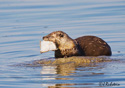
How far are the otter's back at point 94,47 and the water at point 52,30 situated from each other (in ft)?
1.27

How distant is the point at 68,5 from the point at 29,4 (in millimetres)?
2371

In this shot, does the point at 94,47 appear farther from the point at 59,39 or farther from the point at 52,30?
the point at 52,30

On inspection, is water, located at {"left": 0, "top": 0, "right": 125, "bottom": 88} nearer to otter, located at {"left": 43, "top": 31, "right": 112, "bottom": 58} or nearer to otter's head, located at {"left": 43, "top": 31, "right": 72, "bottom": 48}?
otter, located at {"left": 43, "top": 31, "right": 112, "bottom": 58}

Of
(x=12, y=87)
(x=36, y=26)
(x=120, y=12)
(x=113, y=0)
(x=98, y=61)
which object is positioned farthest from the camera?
(x=113, y=0)

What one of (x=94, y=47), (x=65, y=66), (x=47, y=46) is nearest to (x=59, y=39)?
(x=47, y=46)

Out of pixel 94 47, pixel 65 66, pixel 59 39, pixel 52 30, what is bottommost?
pixel 65 66

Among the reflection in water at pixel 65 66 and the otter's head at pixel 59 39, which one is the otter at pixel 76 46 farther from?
the reflection in water at pixel 65 66

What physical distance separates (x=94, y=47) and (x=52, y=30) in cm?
449

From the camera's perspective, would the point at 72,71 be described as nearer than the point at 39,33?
Yes

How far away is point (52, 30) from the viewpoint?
17.1m

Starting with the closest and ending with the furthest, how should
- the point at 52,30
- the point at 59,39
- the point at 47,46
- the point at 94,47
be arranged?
1. the point at 47,46
2. the point at 59,39
3. the point at 94,47
4. the point at 52,30

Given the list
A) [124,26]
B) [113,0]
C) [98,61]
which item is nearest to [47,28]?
[124,26]

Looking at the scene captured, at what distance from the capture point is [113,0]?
24.1 meters

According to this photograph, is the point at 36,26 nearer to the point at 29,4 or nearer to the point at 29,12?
the point at 29,12
